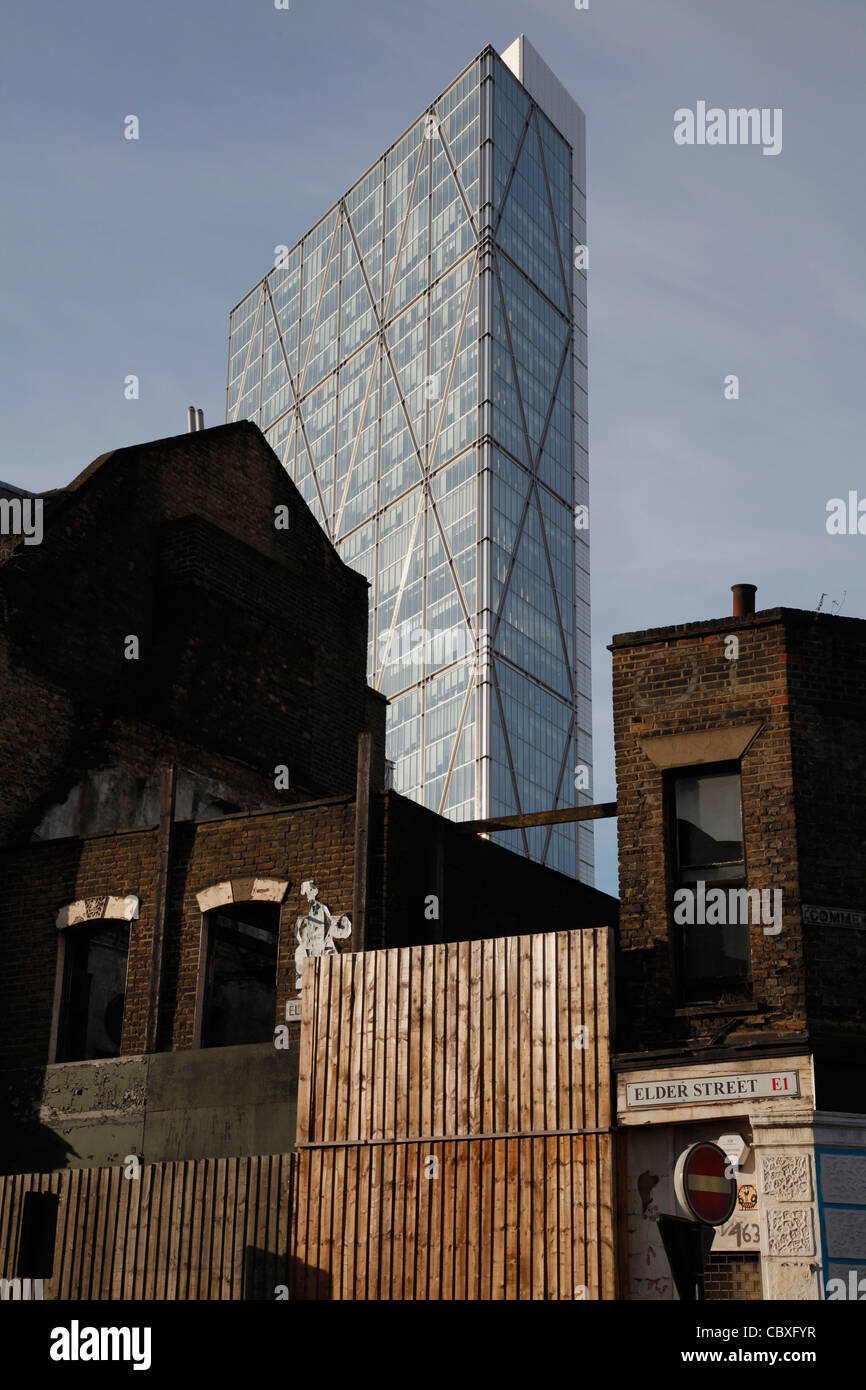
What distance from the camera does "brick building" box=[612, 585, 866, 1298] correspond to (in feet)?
46.5

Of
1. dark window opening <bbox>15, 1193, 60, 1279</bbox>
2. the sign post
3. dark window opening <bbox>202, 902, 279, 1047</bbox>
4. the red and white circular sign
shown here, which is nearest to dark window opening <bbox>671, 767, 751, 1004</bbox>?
the sign post

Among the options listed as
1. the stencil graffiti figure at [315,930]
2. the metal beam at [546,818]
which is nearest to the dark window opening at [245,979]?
the stencil graffiti figure at [315,930]

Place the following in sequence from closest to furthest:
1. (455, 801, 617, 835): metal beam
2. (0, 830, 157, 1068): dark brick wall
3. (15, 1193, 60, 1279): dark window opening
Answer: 1. (15, 1193, 60, 1279): dark window opening
2. (455, 801, 617, 835): metal beam
3. (0, 830, 157, 1068): dark brick wall

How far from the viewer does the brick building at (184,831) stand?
18797 mm

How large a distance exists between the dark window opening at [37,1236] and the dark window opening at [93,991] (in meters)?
3.41

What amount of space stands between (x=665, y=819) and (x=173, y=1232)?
22.0ft

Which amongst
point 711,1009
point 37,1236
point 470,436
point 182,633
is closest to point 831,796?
point 711,1009

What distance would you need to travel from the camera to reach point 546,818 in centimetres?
1861

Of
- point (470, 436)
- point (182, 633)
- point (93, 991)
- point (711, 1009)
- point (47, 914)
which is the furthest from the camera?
point (470, 436)

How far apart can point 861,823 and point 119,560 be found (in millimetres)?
13106

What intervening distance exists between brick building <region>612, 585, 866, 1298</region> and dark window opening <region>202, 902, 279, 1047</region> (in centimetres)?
815

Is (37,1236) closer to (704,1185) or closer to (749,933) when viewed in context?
(749,933)

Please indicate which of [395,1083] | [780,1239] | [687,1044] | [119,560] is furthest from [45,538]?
[780,1239]

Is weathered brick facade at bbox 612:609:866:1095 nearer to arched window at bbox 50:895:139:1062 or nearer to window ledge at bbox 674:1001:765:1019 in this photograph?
window ledge at bbox 674:1001:765:1019
